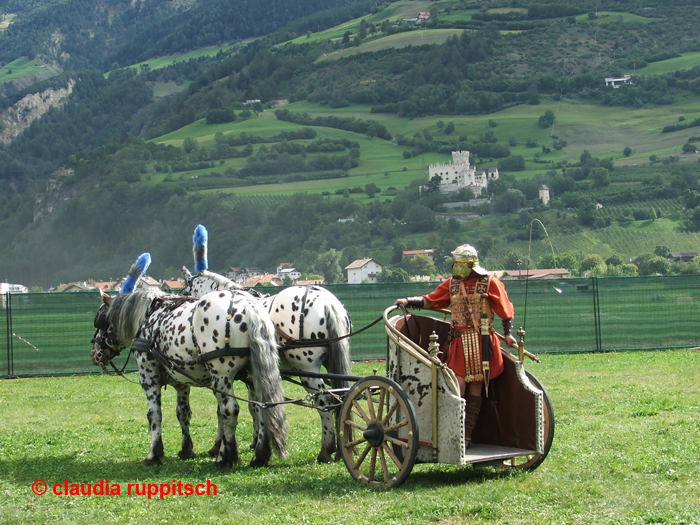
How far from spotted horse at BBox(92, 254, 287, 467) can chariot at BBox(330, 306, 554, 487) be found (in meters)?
0.91

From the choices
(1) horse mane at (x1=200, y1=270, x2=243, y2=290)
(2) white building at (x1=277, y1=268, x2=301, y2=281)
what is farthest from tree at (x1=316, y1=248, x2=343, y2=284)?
(1) horse mane at (x1=200, y1=270, x2=243, y2=290)

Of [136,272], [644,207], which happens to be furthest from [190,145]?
[136,272]

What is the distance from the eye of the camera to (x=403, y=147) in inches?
6240

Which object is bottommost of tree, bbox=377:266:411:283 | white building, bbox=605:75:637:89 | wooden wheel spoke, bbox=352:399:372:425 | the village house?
wooden wheel spoke, bbox=352:399:372:425

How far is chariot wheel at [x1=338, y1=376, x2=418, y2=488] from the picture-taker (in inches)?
242

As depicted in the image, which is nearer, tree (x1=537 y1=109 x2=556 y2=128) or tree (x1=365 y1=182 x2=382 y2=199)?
tree (x1=365 y1=182 x2=382 y2=199)

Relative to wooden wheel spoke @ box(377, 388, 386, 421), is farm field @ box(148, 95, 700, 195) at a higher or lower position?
higher

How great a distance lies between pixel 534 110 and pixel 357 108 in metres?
39.5

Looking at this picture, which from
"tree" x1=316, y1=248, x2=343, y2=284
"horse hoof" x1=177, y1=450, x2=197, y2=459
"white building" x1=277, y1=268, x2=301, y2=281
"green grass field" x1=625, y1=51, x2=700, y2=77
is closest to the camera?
"horse hoof" x1=177, y1=450, x2=197, y2=459

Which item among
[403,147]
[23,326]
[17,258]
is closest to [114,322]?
[23,326]

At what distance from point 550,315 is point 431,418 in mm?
12717

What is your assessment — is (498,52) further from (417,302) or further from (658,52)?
(417,302)

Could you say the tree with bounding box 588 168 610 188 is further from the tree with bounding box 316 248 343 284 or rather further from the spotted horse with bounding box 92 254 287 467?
the spotted horse with bounding box 92 254 287 467

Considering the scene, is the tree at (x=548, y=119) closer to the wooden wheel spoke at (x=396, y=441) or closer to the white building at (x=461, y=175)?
the white building at (x=461, y=175)
